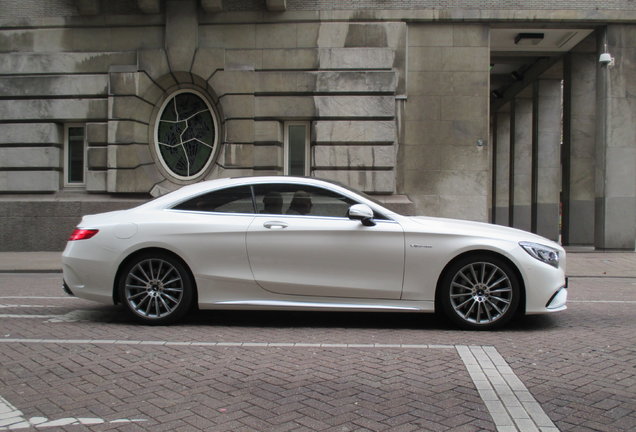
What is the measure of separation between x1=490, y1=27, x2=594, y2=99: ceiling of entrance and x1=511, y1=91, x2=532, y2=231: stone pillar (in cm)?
364

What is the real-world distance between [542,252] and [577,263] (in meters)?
8.01

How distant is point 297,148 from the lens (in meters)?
16.3

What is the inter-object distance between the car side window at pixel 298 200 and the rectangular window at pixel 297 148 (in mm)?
9607

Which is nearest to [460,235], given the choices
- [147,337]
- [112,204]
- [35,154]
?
[147,337]

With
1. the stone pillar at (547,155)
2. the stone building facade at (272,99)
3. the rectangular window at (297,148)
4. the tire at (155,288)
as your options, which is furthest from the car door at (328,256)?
the stone pillar at (547,155)

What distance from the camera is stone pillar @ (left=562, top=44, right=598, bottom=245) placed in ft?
64.5

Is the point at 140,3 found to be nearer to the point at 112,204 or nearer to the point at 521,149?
the point at 112,204

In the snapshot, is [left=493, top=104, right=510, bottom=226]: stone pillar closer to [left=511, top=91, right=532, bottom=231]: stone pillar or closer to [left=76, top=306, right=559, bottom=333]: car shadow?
[left=511, top=91, right=532, bottom=231]: stone pillar

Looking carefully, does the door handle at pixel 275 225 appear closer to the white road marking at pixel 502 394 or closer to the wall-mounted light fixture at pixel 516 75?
the white road marking at pixel 502 394

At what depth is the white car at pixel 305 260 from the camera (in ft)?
20.2

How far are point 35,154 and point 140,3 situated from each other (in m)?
4.71

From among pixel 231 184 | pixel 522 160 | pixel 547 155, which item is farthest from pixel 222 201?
pixel 522 160

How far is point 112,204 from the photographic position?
1580cm

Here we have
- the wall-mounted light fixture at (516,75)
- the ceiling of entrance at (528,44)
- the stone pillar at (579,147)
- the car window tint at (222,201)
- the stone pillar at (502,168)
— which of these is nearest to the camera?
the car window tint at (222,201)
